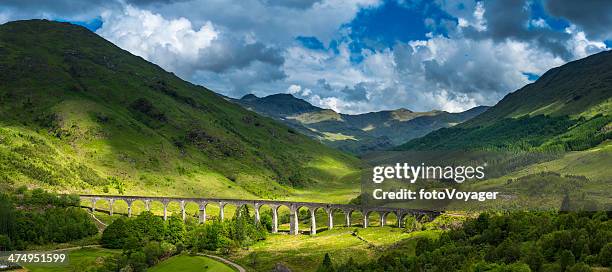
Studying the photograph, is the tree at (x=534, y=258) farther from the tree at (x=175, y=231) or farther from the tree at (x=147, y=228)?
the tree at (x=147, y=228)

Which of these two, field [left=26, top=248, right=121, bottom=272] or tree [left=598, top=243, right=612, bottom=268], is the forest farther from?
field [left=26, top=248, right=121, bottom=272]

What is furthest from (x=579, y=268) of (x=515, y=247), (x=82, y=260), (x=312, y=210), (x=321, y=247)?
(x=312, y=210)

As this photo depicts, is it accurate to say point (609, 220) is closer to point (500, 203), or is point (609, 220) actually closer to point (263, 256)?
point (500, 203)

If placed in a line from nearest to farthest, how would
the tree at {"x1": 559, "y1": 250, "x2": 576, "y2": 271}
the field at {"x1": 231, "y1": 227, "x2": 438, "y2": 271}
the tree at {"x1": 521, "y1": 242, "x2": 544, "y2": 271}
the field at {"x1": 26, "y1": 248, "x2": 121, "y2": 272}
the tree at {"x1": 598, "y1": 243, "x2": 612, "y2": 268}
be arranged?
the tree at {"x1": 559, "y1": 250, "x2": 576, "y2": 271} < the tree at {"x1": 598, "y1": 243, "x2": 612, "y2": 268} < the tree at {"x1": 521, "y1": 242, "x2": 544, "y2": 271} < the field at {"x1": 26, "y1": 248, "x2": 121, "y2": 272} < the field at {"x1": 231, "y1": 227, "x2": 438, "y2": 271}

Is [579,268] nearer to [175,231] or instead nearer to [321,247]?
[321,247]

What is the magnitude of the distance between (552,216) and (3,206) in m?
136

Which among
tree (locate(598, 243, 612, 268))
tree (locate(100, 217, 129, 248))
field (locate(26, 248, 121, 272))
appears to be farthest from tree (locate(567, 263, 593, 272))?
tree (locate(100, 217, 129, 248))

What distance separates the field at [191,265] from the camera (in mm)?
113219

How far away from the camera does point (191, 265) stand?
117 meters

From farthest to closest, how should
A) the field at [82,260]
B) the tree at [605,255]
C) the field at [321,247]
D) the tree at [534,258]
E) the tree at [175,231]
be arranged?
the tree at [175,231] → the field at [321,247] → the field at [82,260] → the tree at [534,258] → the tree at [605,255]

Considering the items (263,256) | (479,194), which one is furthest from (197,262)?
(479,194)

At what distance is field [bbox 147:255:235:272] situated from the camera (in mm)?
113219

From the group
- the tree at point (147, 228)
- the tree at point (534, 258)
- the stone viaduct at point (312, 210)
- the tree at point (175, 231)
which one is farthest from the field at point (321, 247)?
the tree at point (534, 258)

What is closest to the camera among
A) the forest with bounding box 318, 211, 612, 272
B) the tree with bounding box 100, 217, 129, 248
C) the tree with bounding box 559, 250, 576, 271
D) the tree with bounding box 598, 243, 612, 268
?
the tree with bounding box 559, 250, 576, 271
